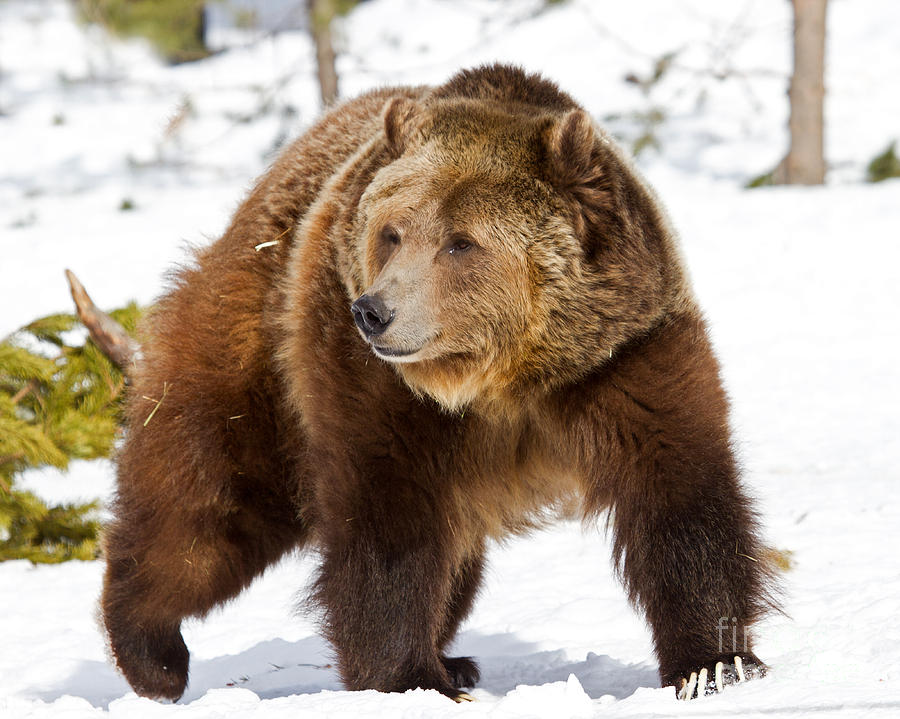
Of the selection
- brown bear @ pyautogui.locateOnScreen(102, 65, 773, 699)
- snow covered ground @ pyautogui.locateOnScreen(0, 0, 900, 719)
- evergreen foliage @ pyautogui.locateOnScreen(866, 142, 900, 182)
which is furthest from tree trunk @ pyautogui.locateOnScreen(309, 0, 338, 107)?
brown bear @ pyautogui.locateOnScreen(102, 65, 773, 699)

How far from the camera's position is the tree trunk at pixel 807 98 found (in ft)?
47.5

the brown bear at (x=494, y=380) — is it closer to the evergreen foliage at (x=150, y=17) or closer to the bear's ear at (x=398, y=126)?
the bear's ear at (x=398, y=126)

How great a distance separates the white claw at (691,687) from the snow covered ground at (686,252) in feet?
0.44

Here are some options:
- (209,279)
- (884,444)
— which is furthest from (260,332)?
(884,444)

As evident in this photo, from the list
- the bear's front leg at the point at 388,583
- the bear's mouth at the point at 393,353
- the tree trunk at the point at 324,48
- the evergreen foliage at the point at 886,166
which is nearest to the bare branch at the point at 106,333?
the bear's front leg at the point at 388,583

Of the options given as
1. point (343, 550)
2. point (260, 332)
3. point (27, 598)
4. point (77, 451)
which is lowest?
point (27, 598)

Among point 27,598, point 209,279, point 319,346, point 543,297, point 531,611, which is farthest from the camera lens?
point 27,598

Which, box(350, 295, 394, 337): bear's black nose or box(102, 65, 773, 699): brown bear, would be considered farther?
box(102, 65, 773, 699): brown bear

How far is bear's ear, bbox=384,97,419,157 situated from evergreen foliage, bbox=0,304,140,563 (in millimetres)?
3370

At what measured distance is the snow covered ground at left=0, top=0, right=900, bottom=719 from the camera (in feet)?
13.9

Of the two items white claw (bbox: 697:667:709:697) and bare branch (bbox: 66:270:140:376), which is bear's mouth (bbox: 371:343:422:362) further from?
bare branch (bbox: 66:270:140:376)

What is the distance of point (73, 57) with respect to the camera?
2609cm

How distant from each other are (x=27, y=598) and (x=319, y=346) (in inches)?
125

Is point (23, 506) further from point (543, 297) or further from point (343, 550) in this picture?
point (543, 297)
